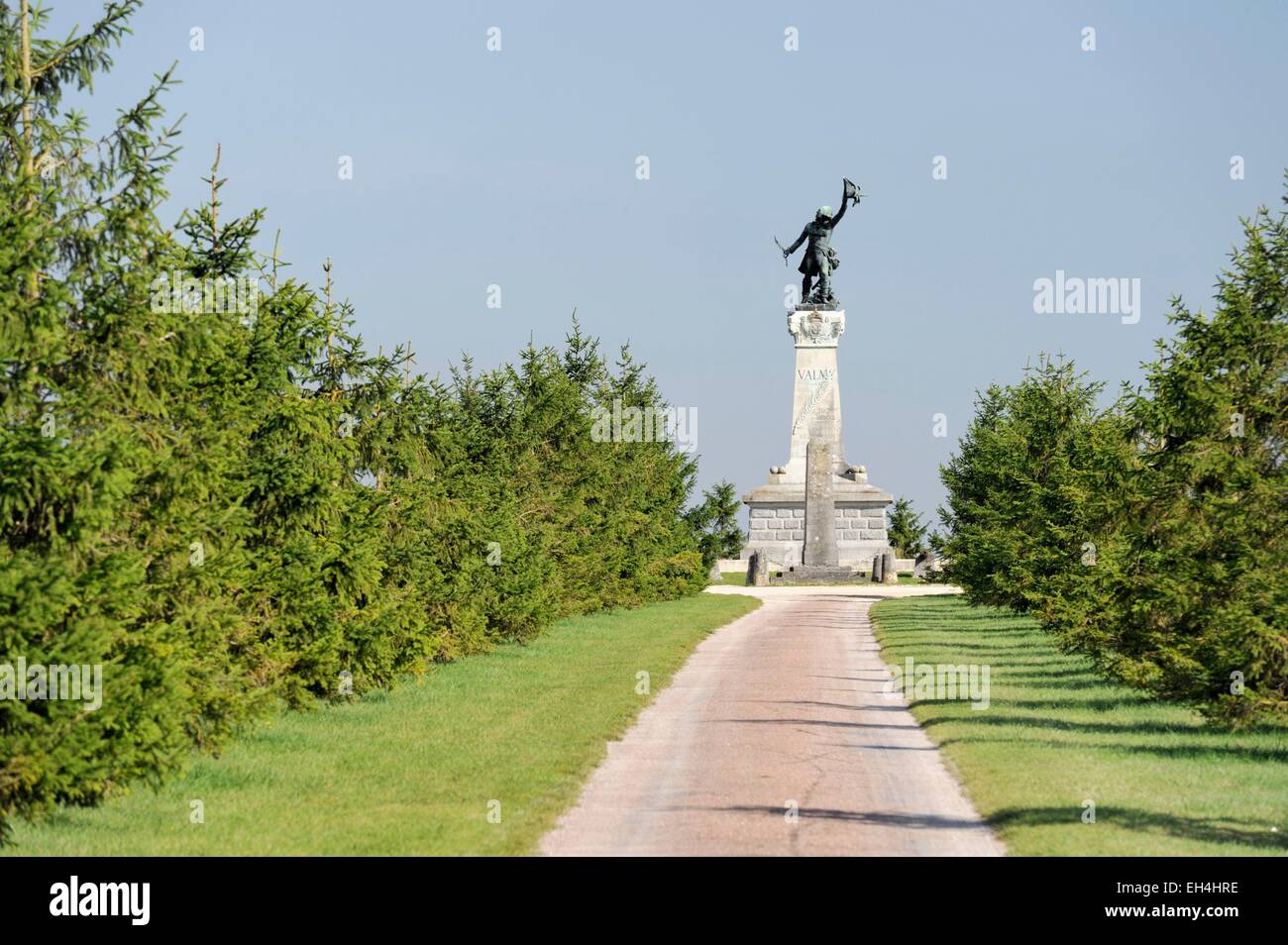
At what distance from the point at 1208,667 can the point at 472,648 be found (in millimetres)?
14497

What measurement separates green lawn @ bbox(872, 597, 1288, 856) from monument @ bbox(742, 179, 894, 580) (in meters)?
48.0

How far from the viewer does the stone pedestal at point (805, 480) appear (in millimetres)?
76688

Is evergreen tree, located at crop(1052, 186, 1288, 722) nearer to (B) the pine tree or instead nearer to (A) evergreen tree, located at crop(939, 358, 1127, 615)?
(A) evergreen tree, located at crop(939, 358, 1127, 615)

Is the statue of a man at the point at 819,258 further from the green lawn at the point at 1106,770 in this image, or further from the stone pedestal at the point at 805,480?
the green lawn at the point at 1106,770

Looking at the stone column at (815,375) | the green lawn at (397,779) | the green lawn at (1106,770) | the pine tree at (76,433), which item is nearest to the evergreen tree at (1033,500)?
the green lawn at (1106,770)

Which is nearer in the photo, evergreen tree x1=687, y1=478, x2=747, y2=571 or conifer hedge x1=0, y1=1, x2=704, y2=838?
conifer hedge x1=0, y1=1, x2=704, y2=838

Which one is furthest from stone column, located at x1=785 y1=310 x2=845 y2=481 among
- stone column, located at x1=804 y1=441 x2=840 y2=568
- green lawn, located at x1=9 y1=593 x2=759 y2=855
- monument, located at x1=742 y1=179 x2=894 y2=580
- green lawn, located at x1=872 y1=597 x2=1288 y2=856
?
green lawn, located at x1=9 y1=593 x2=759 y2=855

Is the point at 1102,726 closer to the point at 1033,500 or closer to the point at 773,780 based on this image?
the point at 773,780

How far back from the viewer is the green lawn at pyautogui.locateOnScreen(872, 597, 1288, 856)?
43.4 ft
